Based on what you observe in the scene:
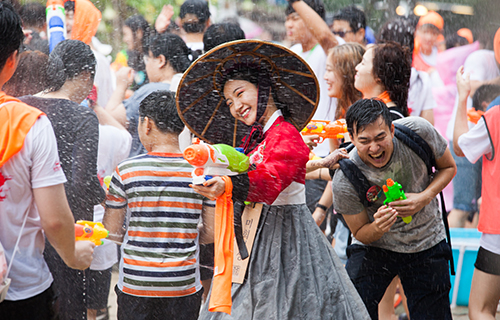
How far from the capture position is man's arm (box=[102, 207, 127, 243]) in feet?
9.43

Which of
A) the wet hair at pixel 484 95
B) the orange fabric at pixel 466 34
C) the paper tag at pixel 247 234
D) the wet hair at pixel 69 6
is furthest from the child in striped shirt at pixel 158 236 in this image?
the orange fabric at pixel 466 34

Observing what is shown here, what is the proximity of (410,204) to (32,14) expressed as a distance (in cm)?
401

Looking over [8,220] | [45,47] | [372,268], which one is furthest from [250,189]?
[45,47]

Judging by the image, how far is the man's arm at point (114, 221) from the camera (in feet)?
9.43

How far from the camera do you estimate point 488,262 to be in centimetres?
304

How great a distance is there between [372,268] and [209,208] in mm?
974

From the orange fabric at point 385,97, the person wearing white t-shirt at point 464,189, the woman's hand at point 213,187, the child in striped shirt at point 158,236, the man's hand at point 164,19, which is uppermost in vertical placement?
the man's hand at point 164,19

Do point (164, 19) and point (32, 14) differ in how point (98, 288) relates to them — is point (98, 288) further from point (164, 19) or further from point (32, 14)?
point (164, 19)

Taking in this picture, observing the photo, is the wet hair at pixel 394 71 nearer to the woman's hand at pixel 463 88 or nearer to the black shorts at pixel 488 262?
the woman's hand at pixel 463 88

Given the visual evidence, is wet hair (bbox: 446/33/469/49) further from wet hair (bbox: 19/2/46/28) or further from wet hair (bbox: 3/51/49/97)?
wet hair (bbox: 3/51/49/97)

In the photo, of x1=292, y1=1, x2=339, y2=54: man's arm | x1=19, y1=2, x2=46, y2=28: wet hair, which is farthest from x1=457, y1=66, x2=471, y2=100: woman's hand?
x1=19, y1=2, x2=46, y2=28: wet hair

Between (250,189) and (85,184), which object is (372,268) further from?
(85,184)

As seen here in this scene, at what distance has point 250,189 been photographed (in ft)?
6.89

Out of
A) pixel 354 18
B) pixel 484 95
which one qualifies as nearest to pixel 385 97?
pixel 354 18
